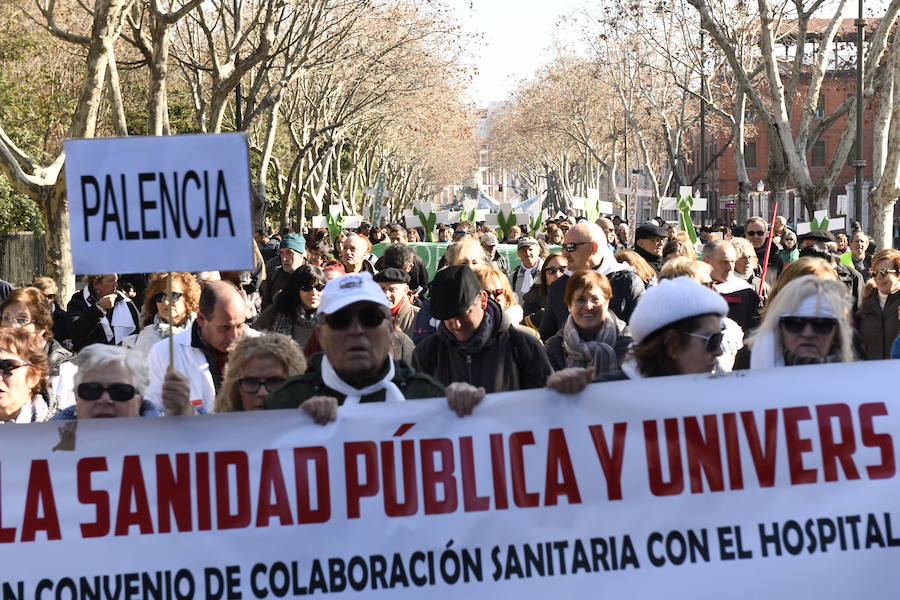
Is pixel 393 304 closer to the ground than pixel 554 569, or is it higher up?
higher up

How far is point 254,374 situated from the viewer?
15.2 ft

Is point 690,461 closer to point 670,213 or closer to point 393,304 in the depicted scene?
point 393,304

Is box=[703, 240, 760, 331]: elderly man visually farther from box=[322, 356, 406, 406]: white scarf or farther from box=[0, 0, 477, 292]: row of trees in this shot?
box=[0, 0, 477, 292]: row of trees

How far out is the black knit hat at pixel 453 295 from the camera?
5551mm

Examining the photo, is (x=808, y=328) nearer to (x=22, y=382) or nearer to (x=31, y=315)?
(x=22, y=382)

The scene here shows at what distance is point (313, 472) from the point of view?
3814mm

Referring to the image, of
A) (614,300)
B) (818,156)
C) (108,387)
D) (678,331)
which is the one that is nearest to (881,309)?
(614,300)

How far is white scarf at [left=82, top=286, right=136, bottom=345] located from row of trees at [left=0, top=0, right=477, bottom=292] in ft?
21.6

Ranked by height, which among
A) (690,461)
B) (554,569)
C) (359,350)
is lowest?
(554,569)

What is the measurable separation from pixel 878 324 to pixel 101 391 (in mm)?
5543

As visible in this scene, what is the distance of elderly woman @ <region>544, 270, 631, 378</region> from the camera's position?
6336 millimetres

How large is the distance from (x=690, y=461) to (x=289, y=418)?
112 centimetres

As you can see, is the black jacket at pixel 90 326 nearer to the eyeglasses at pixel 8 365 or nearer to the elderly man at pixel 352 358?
the eyeglasses at pixel 8 365

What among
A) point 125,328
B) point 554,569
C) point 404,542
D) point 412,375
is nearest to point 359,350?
point 412,375
